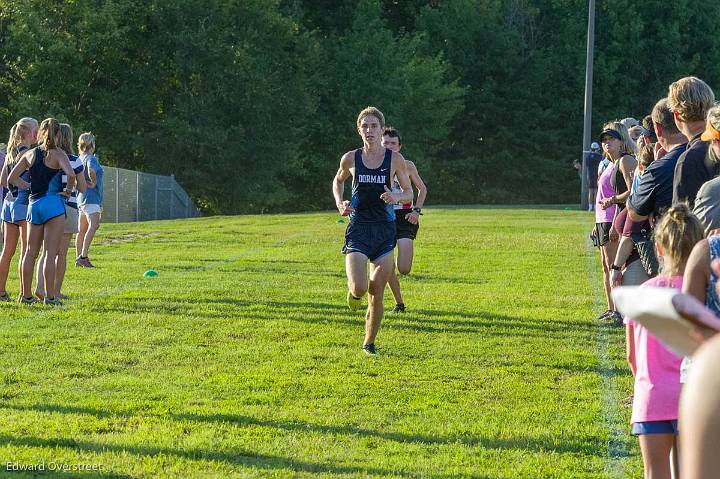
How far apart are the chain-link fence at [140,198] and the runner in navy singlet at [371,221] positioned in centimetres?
2560

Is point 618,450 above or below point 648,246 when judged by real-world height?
below

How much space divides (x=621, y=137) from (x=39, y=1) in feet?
135

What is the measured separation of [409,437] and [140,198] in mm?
31905

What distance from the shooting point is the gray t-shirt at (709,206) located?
5309 millimetres

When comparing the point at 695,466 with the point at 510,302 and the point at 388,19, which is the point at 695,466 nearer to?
the point at 510,302

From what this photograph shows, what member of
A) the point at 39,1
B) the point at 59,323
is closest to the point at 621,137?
the point at 59,323

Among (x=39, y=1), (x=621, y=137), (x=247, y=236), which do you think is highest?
(x=39, y=1)

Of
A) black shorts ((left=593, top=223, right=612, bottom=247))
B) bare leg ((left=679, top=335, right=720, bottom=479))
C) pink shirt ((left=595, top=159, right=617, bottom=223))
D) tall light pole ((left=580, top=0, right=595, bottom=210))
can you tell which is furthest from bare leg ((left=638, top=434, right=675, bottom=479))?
tall light pole ((left=580, top=0, right=595, bottom=210))

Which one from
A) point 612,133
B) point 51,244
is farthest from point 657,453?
point 51,244

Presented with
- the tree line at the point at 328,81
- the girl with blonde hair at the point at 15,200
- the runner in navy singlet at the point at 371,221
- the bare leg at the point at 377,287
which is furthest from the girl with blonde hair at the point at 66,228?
the tree line at the point at 328,81

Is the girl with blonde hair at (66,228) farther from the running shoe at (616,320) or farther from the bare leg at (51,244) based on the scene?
the running shoe at (616,320)

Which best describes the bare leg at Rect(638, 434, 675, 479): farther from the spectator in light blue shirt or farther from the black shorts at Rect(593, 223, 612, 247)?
the spectator in light blue shirt

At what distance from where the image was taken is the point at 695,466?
2.23 metres

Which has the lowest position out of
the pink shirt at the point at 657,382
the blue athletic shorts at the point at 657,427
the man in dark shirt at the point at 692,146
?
the blue athletic shorts at the point at 657,427
